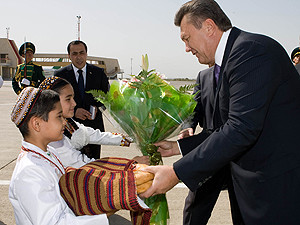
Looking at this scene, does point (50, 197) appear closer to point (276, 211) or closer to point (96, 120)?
point (276, 211)

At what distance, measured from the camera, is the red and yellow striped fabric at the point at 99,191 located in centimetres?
187

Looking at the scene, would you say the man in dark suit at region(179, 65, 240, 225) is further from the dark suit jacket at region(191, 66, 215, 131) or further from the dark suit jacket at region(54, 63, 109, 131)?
the dark suit jacket at region(54, 63, 109, 131)

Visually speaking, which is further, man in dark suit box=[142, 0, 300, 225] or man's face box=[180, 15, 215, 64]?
man's face box=[180, 15, 215, 64]

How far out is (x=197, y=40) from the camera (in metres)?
2.29

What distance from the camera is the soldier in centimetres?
687

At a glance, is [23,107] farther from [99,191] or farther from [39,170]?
[99,191]

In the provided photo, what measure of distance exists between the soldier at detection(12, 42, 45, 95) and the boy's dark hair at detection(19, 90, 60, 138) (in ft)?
16.3

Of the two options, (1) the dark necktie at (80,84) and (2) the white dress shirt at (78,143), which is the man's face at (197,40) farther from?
(1) the dark necktie at (80,84)

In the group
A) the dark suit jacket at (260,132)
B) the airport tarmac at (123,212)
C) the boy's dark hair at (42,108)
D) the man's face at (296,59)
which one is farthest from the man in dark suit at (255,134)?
the man's face at (296,59)

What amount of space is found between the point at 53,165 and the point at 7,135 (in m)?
7.74

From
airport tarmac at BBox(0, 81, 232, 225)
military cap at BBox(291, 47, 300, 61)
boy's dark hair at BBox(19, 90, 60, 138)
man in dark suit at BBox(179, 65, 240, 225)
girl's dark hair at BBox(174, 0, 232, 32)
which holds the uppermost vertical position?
girl's dark hair at BBox(174, 0, 232, 32)

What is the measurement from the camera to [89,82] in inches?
213

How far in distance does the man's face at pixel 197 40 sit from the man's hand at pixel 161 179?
0.77 m

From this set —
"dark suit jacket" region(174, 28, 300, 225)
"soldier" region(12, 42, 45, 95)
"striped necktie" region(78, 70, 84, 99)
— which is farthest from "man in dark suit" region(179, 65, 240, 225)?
"soldier" region(12, 42, 45, 95)
